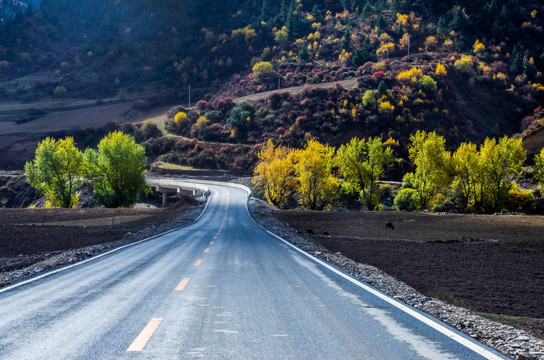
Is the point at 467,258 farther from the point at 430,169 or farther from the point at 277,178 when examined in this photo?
the point at 277,178

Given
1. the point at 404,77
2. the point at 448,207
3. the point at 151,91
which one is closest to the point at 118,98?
the point at 151,91

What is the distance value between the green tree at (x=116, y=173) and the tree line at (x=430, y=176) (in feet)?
60.7

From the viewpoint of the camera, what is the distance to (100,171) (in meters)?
55.2

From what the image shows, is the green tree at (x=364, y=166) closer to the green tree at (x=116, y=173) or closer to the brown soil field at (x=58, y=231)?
the brown soil field at (x=58, y=231)

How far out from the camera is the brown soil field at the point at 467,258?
456 inches

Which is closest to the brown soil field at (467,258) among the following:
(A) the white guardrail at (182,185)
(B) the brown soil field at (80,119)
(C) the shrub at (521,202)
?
(C) the shrub at (521,202)

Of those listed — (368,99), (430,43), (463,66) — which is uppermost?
(430,43)

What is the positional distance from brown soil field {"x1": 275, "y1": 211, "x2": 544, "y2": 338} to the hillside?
2273 inches

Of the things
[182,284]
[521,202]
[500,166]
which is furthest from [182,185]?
[182,284]

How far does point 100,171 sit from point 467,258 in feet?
158

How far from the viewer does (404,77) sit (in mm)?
106375

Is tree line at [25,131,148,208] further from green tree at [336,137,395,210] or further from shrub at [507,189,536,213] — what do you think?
shrub at [507,189,536,213]

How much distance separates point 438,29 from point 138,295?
6486 inches

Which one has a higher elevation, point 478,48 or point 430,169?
point 478,48
